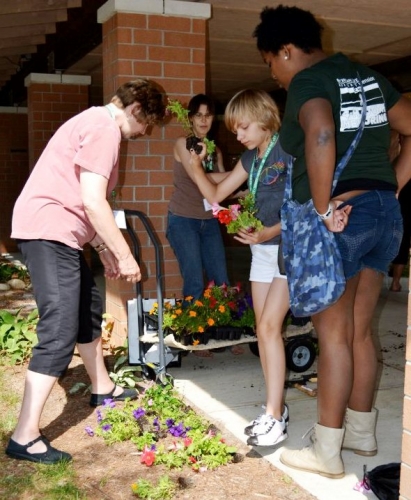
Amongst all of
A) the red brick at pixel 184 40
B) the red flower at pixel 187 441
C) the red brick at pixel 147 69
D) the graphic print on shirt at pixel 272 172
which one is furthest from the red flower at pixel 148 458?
the red brick at pixel 184 40

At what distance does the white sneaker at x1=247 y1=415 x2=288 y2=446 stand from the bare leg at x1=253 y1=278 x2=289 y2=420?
0.16 ft

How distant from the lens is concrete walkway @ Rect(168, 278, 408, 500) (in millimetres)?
3195

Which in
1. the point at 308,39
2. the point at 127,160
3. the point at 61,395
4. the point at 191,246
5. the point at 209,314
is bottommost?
the point at 61,395

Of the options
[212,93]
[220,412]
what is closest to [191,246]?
[220,412]

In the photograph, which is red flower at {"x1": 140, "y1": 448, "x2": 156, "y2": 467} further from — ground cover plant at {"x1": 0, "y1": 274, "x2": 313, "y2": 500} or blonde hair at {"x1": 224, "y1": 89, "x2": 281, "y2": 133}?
blonde hair at {"x1": 224, "y1": 89, "x2": 281, "y2": 133}

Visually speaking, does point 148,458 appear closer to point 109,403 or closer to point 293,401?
point 109,403

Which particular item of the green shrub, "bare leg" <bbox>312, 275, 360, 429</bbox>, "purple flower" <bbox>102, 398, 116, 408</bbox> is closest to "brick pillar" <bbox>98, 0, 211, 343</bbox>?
the green shrub

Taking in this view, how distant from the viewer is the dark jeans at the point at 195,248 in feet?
16.2

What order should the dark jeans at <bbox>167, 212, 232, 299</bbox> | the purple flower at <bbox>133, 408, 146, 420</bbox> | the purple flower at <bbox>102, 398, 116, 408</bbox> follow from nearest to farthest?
the purple flower at <bbox>133, 408, 146, 420</bbox>
the purple flower at <bbox>102, 398, 116, 408</bbox>
the dark jeans at <bbox>167, 212, 232, 299</bbox>

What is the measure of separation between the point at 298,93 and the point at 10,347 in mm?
3456

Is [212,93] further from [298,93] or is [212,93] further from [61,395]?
[298,93]

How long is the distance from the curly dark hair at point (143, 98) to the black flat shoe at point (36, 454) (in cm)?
175

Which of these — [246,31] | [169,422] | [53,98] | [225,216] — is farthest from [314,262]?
[53,98]

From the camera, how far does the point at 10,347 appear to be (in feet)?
17.6
